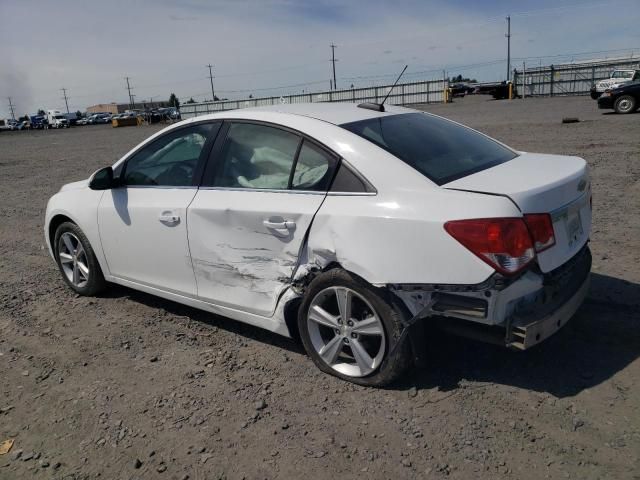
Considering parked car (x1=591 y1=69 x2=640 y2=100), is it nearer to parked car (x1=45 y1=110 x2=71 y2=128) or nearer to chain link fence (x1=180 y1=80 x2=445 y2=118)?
chain link fence (x1=180 y1=80 x2=445 y2=118)

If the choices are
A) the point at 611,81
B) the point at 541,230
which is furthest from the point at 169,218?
the point at 611,81

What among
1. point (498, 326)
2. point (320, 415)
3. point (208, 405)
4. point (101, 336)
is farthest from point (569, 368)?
point (101, 336)

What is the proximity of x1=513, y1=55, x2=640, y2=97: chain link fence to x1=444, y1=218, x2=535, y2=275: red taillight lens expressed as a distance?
46.1 meters

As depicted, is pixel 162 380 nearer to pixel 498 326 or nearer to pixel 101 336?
pixel 101 336

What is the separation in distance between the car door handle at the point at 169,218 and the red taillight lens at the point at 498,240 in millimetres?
2062

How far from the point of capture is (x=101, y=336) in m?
4.22

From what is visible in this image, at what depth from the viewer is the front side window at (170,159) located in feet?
13.0

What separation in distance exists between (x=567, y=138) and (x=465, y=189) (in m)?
12.4

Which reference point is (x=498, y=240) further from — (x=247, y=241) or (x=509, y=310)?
(x=247, y=241)

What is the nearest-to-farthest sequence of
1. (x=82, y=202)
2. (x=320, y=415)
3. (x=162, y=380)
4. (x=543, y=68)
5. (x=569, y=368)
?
1. (x=320, y=415)
2. (x=569, y=368)
3. (x=162, y=380)
4. (x=82, y=202)
5. (x=543, y=68)

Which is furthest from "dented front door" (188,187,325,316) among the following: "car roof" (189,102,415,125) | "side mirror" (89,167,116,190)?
"side mirror" (89,167,116,190)

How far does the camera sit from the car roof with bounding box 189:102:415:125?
354cm

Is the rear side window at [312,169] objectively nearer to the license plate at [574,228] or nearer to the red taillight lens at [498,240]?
the red taillight lens at [498,240]

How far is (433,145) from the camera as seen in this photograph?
3.45 metres
